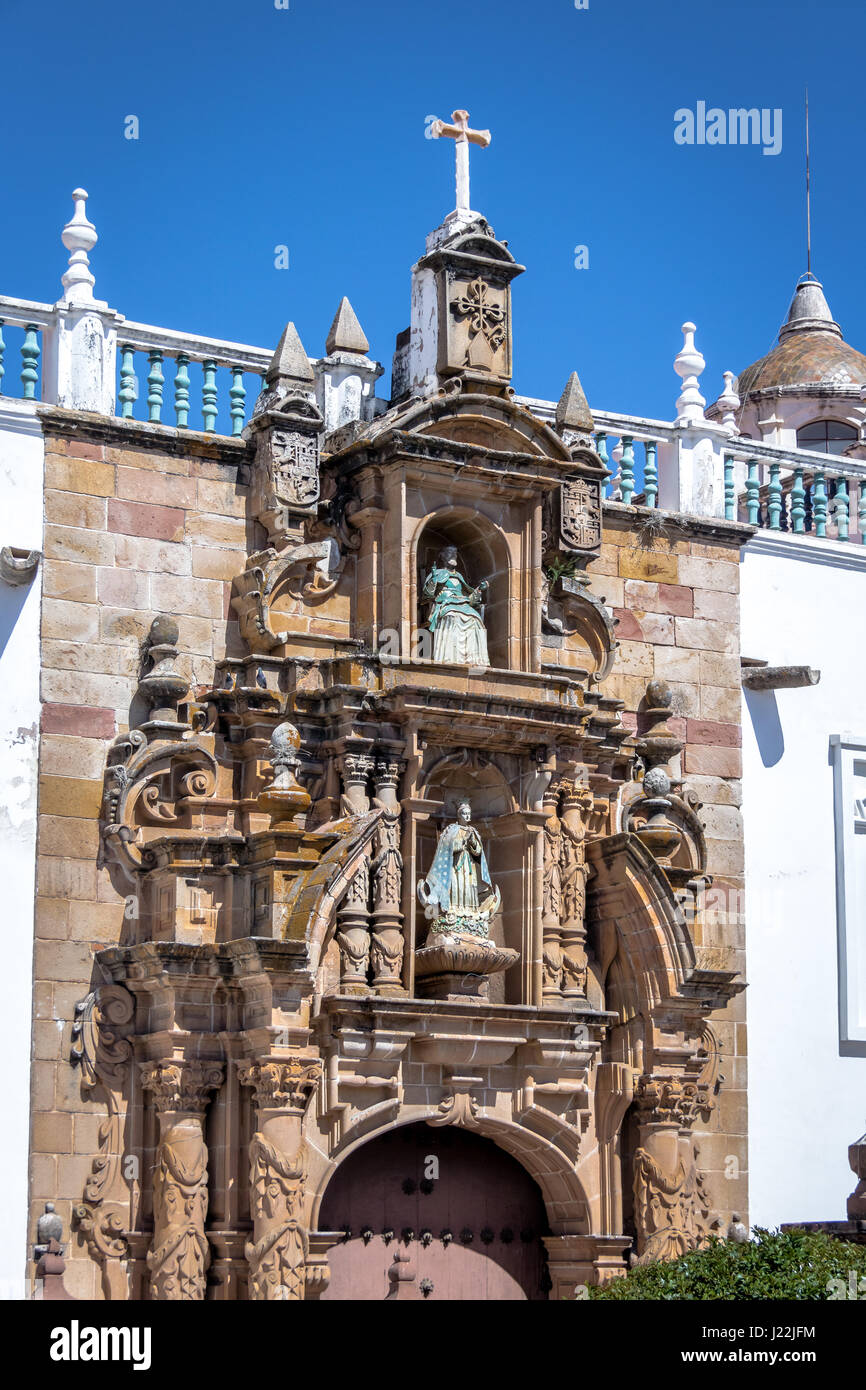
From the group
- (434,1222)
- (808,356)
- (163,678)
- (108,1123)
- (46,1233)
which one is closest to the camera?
(46,1233)

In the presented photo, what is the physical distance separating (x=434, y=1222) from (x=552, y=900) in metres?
2.43

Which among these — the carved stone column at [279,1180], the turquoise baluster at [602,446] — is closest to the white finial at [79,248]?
the turquoise baluster at [602,446]

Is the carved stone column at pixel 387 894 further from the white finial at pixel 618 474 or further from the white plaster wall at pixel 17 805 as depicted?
the white finial at pixel 618 474

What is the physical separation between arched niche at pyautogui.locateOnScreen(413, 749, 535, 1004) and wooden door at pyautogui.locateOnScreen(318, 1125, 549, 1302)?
1208 millimetres

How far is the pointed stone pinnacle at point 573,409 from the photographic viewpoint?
19.3 m

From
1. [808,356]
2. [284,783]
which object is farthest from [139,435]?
[808,356]

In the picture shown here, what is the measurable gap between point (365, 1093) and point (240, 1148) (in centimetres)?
95

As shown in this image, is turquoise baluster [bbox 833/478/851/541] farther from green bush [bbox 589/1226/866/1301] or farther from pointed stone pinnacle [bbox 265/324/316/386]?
green bush [bbox 589/1226/866/1301]

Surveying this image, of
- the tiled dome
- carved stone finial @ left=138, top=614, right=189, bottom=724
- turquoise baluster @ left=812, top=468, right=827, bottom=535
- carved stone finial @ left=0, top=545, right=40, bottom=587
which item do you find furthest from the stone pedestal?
the tiled dome

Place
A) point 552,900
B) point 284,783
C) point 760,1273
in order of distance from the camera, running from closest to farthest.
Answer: point 760,1273, point 284,783, point 552,900

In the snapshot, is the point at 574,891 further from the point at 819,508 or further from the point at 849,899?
the point at 819,508

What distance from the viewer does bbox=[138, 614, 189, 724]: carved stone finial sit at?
17172 millimetres

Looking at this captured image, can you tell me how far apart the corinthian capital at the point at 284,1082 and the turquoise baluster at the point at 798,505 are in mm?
6880

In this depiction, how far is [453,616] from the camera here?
18.2 meters
